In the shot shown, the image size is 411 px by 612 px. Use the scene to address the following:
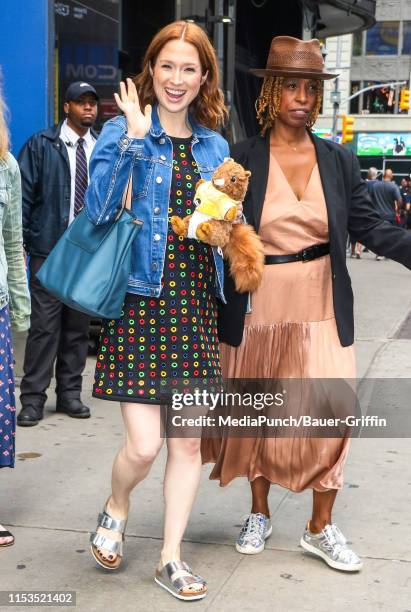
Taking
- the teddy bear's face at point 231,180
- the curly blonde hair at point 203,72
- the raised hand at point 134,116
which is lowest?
the teddy bear's face at point 231,180

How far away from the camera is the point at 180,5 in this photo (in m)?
11.9

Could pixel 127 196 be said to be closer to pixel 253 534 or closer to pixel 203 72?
pixel 203 72

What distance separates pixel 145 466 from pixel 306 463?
0.74m

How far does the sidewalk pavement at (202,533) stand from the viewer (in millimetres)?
3590

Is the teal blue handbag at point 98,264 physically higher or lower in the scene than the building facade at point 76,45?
lower

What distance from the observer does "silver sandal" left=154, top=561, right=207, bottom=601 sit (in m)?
3.51

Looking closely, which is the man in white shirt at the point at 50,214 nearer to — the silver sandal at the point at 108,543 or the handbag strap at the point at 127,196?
the silver sandal at the point at 108,543

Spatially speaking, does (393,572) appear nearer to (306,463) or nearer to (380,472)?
(306,463)

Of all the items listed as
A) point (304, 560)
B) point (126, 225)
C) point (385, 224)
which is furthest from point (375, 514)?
point (126, 225)

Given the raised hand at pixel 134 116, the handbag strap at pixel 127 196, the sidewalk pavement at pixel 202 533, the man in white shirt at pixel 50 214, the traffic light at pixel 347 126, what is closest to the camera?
the raised hand at pixel 134 116

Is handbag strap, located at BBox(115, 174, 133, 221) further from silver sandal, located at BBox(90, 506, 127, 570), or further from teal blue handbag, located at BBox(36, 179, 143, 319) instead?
silver sandal, located at BBox(90, 506, 127, 570)

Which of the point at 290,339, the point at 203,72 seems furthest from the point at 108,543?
the point at 203,72

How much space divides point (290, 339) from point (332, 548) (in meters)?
0.83

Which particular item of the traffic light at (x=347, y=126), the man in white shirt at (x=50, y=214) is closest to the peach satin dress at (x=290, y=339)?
the man in white shirt at (x=50, y=214)
